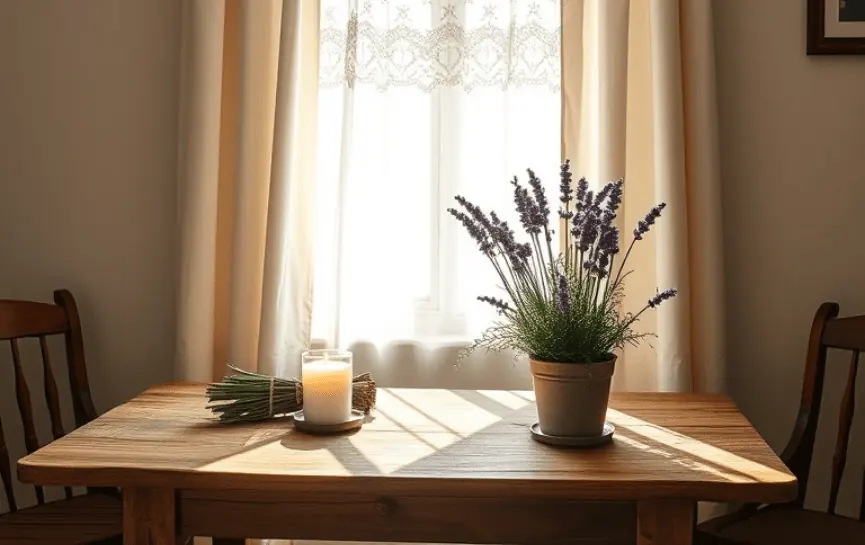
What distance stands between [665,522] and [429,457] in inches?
16.3

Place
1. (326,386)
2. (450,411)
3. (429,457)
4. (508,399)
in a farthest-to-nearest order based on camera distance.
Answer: (508,399), (450,411), (326,386), (429,457)

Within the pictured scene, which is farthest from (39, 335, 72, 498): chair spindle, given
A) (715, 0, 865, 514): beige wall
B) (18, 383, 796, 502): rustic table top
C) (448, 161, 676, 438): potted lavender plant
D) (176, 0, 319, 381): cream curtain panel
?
(715, 0, 865, 514): beige wall

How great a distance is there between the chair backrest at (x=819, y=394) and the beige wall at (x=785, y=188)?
195 millimetres

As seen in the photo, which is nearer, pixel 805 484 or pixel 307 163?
pixel 805 484

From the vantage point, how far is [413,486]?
1495 millimetres

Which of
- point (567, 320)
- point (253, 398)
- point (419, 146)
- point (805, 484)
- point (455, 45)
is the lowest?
point (805, 484)

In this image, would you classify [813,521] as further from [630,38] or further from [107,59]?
[107,59]

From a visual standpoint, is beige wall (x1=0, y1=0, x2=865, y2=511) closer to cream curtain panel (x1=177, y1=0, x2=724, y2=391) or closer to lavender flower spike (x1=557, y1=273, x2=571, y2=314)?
cream curtain panel (x1=177, y1=0, x2=724, y2=391)

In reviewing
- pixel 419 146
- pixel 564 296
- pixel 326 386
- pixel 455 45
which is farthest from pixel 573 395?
pixel 455 45

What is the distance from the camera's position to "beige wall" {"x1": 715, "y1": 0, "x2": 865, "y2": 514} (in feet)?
7.66

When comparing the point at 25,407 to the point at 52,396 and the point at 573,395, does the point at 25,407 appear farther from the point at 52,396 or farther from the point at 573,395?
the point at 573,395

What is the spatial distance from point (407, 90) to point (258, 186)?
0.46 m

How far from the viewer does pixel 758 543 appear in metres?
1.86

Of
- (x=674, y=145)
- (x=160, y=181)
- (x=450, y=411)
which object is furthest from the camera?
(x=160, y=181)
